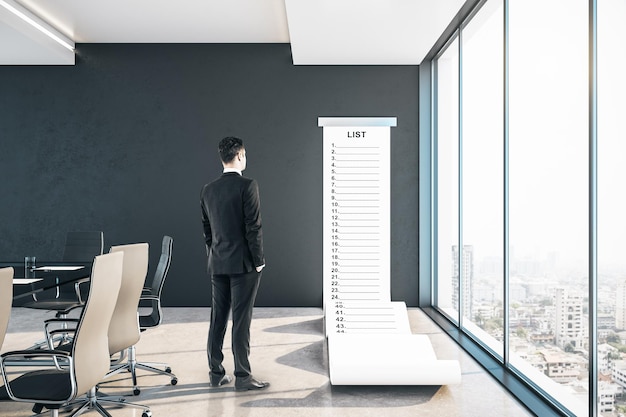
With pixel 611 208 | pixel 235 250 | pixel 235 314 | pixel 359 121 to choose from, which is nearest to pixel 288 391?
pixel 235 314

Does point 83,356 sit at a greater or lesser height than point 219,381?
greater

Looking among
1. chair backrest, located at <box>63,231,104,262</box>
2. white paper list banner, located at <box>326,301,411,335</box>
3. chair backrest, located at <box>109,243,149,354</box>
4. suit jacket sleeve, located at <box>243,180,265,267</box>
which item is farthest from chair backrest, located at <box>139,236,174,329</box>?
chair backrest, located at <box>63,231,104,262</box>

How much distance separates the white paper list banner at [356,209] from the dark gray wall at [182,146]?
138cm

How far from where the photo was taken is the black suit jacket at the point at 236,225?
394 cm

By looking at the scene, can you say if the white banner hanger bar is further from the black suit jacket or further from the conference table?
the conference table

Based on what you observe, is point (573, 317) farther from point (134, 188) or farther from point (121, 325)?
point (134, 188)

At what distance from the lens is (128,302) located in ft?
12.2

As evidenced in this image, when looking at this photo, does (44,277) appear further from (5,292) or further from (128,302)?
(5,292)

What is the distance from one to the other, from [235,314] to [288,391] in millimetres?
682

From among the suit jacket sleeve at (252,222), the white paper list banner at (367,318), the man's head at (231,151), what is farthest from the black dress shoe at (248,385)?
the man's head at (231,151)

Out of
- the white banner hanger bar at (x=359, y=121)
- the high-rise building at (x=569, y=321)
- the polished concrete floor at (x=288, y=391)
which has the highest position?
the white banner hanger bar at (x=359, y=121)

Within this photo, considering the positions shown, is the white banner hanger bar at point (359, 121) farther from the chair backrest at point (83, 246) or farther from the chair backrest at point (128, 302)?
the chair backrest at point (128, 302)

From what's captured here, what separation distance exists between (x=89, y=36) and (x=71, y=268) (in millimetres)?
3704

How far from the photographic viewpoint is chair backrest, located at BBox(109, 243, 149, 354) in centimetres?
361
